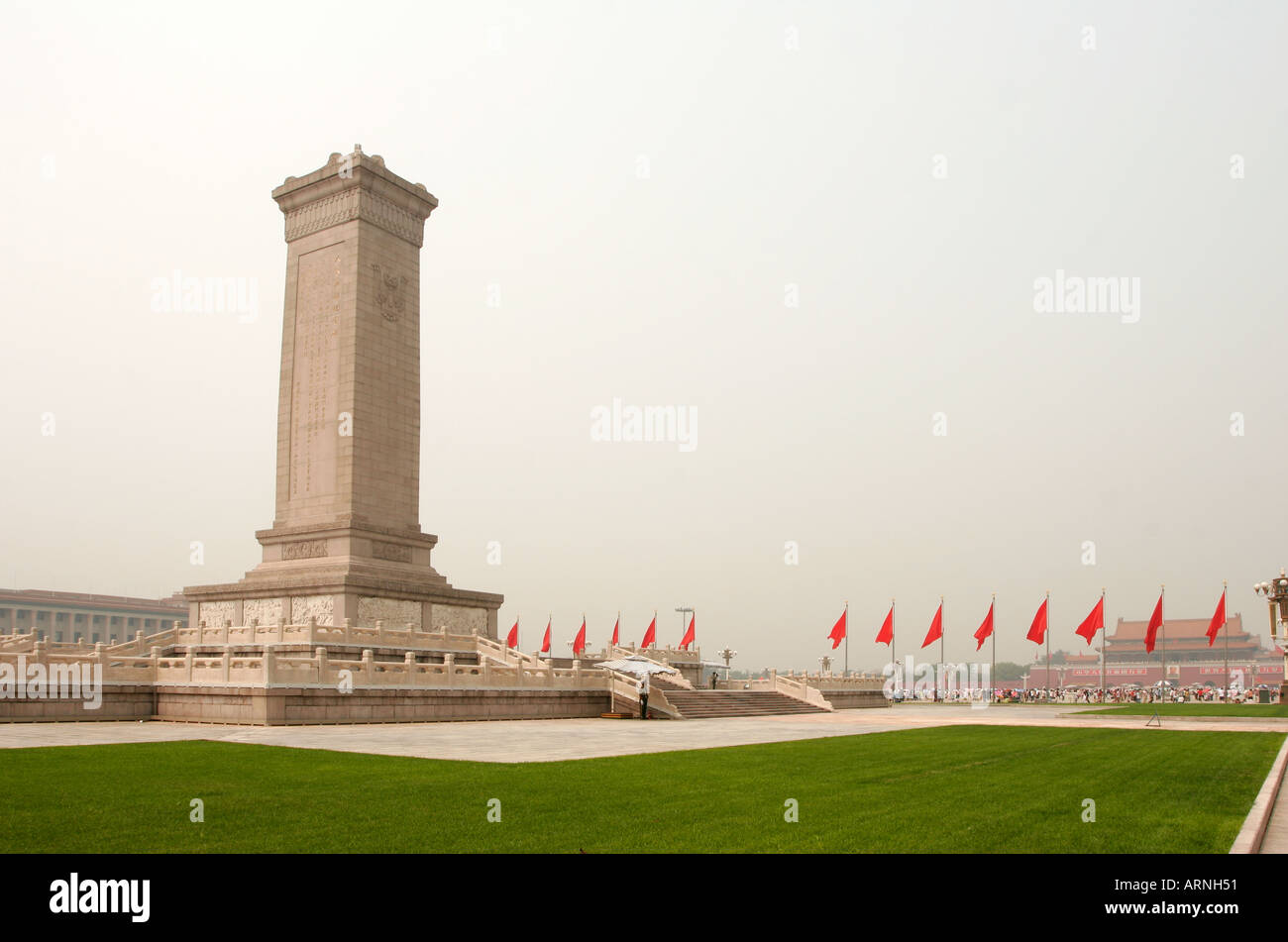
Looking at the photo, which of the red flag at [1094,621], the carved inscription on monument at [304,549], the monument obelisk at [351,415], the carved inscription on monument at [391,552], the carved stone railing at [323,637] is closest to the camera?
the carved stone railing at [323,637]

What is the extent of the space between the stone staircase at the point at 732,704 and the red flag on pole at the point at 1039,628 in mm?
15810

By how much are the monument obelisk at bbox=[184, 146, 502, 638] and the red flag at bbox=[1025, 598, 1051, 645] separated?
86.3 ft

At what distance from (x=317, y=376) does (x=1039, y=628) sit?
3528 centimetres

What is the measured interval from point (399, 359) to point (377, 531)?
7.08 meters

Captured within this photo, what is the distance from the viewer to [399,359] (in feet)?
135

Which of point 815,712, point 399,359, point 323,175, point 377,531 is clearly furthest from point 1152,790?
point 323,175

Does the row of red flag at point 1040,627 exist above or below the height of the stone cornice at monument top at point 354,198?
below

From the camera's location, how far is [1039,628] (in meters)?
51.0

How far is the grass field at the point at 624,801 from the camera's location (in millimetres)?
7984

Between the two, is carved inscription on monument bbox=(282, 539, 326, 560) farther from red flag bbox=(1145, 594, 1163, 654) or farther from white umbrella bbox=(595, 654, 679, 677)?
red flag bbox=(1145, 594, 1163, 654)

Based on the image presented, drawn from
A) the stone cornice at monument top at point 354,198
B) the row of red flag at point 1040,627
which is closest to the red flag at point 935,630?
the row of red flag at point 1040,627

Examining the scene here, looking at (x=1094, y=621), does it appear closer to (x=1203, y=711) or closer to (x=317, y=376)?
(x=1203, y=711)

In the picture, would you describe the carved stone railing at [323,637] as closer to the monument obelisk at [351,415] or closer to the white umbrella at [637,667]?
the monument obelisk at [351,415]

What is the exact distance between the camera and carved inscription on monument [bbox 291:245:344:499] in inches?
1555
